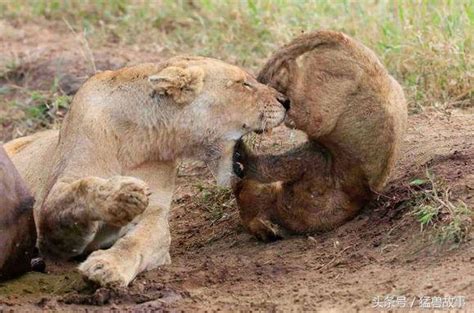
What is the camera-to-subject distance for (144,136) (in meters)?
5.07

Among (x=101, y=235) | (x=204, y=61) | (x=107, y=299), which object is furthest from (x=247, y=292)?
(x=204, y=61)

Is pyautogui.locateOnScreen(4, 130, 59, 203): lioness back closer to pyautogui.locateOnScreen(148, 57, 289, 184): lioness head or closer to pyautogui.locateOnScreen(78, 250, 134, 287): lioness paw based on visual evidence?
pyautogui.locateOnScreen(148, 57, 289, 184): lioness head

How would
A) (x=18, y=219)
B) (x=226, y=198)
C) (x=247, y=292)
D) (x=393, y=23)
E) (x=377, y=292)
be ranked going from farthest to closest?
(x=393, y=23), (x=226, y=198), (x=18, y=219), (x=247, y=292), (x=377, y=292)

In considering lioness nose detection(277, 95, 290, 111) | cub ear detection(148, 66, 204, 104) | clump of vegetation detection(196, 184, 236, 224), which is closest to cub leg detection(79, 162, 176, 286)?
cub ear detection(148, 66, 204, 104)

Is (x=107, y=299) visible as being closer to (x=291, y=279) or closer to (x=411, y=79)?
(x=291, y=279)

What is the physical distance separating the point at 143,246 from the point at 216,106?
2.33ft

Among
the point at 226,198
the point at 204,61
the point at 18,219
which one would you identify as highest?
the point at 204,61

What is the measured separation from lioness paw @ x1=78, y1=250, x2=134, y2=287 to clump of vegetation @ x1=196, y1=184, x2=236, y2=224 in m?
1.33

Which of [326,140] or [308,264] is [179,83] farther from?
[308,264]

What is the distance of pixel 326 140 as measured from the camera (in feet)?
16.9

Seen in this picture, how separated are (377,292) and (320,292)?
0.25m

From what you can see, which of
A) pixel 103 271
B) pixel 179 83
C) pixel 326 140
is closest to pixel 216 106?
pixel 179 83

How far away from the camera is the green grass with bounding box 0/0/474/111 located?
6.69m

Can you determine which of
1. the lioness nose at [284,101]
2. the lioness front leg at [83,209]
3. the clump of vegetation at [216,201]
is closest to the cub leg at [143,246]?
the lioness front leg at [83,209]
